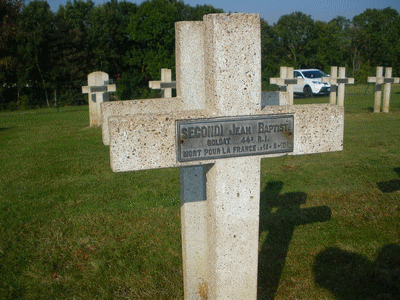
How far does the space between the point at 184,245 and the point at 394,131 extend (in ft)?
31.1

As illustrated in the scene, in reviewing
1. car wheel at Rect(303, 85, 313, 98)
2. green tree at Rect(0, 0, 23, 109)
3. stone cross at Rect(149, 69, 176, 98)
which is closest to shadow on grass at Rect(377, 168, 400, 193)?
stone cross at Rect(149, 69, 176, 98)

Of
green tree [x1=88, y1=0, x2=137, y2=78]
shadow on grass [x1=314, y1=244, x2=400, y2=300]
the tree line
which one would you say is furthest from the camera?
green tree [x1=88, y1=0, x2=137, y2=78]

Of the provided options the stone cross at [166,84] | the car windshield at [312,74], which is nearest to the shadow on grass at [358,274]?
the stone cross at [166,84]

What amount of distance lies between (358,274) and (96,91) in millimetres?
11395

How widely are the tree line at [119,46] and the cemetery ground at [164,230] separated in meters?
19.4

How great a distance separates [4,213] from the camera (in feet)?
18.5

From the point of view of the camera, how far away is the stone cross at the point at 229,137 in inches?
92.0

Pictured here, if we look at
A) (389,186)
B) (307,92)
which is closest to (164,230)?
(389,186)

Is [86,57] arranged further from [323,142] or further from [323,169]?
[323,142]

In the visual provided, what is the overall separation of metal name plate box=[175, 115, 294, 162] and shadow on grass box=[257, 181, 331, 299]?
1.52m

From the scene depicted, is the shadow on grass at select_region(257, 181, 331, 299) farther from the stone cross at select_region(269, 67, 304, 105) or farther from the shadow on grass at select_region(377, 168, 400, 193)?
the stone cross at select_region(269, 67, 304, 105)

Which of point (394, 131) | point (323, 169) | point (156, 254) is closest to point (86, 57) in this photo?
point (394, 131)

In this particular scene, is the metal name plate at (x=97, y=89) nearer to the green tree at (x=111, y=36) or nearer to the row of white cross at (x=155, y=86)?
the row of white cross at (x=155, y=86)

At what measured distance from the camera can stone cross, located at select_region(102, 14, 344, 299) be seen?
234 centimetres
